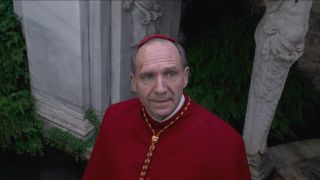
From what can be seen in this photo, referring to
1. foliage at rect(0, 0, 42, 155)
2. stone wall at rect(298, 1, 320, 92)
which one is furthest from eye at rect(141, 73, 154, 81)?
stone wall at rect(298, 1, 320, 92)

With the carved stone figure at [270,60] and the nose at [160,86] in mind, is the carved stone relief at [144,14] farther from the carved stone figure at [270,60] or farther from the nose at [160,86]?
the nose at [160,86]

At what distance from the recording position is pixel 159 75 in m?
2.57

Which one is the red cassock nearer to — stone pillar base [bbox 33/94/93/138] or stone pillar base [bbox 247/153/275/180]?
stone pillar base [bbox 247/153/275/180]

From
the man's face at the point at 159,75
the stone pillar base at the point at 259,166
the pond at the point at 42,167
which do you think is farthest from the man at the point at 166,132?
the pond at the point at 42,167

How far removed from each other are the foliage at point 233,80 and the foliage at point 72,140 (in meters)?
1.17

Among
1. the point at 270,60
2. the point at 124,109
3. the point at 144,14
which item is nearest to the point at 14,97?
the point at 144,14

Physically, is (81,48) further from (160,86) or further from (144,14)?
(160,86)

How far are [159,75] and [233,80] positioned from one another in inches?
127

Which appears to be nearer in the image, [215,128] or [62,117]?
[215,128]

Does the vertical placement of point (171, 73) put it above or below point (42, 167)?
above

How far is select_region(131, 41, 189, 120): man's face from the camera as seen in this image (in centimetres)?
→ 255

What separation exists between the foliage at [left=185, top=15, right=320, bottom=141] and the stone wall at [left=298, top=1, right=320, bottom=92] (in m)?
0.26

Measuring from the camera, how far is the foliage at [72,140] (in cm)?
533

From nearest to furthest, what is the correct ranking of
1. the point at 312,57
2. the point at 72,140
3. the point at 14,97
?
the point at 72,140 → the point at 14,97 → the point at 312,57
